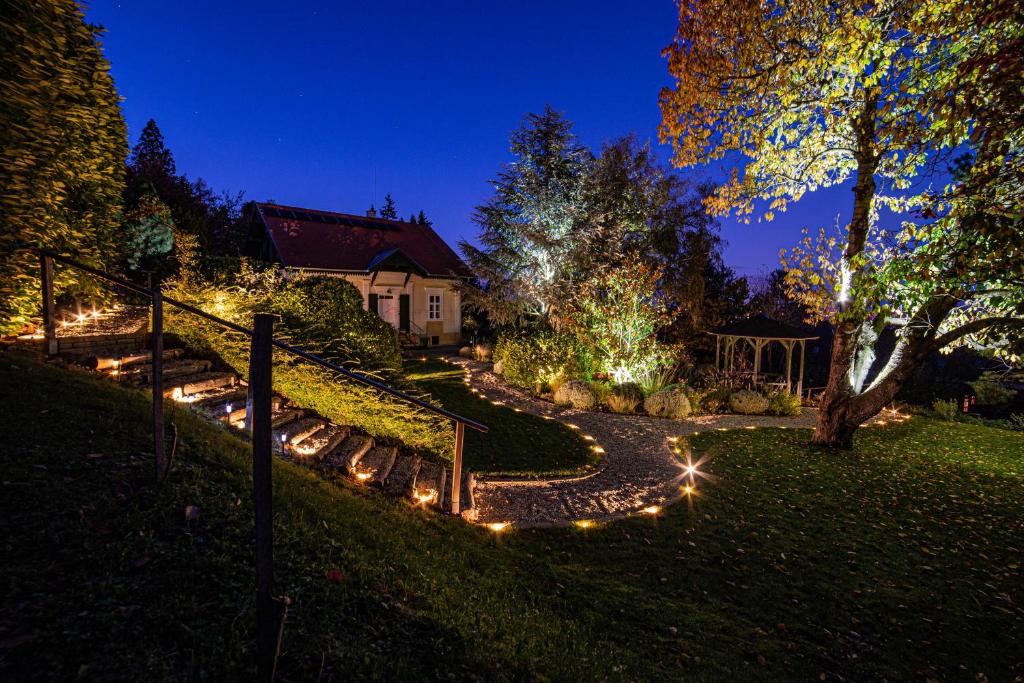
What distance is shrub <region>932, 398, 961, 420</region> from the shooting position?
14.4 metres

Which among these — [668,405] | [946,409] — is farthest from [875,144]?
[946,409]

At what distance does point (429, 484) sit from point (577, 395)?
274 inches

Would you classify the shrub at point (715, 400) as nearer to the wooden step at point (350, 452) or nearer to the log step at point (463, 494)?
Answer: the log step at point (463, 494)

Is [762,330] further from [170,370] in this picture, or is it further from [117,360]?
[117,360]

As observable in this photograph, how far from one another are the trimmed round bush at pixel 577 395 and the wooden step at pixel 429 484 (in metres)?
6.14

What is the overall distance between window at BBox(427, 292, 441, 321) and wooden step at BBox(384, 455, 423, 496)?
1774cm

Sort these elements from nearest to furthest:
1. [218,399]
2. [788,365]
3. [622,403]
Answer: [218,399] < [622,403] < [788,365]

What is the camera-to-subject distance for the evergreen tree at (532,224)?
62.3ft

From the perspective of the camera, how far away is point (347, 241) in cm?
2327

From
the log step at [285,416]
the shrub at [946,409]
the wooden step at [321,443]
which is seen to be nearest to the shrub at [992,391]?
the shrub at [946,409]

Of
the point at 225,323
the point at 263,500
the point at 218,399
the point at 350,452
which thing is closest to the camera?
the point at 263,500

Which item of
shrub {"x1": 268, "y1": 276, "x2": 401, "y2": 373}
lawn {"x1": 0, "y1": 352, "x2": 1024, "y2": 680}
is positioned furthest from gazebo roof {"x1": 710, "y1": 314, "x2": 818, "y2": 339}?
shrub {"x1": 268, "y1": 276, "x2": 401, "y2": 373}

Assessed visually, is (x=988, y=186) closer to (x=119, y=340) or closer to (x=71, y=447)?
(x=71, y=447)

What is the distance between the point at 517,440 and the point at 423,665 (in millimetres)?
6350
